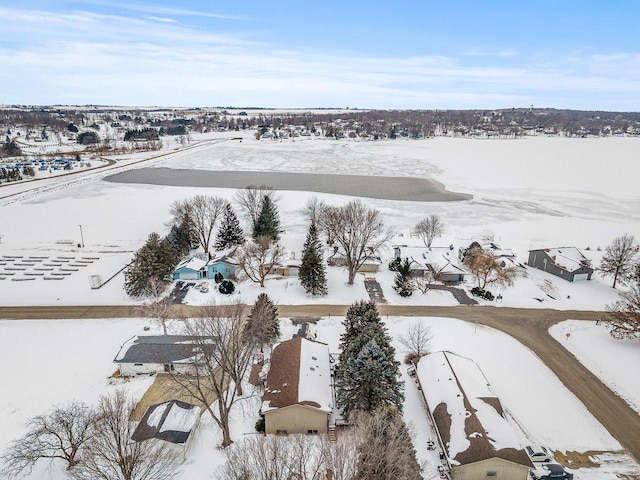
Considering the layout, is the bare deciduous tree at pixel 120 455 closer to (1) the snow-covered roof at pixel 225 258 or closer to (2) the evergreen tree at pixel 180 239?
(1) the snow-covered roof at pixel 225 258

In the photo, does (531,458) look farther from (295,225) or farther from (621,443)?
(295,225)

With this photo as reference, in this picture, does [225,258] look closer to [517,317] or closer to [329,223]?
[329,223]

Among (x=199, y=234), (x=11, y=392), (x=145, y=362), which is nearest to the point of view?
(x=11, y=392)

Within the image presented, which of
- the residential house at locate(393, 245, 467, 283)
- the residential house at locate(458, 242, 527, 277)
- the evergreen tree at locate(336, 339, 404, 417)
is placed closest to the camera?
the evergreen tree at locate(336, 339, 404, 417)

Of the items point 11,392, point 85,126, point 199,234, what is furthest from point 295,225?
point 85,126

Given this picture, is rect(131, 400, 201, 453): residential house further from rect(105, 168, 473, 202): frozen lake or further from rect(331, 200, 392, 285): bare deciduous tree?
rect(105, 168, 473, 202): frozen lake

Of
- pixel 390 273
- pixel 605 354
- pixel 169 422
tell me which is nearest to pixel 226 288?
pixel 390 273

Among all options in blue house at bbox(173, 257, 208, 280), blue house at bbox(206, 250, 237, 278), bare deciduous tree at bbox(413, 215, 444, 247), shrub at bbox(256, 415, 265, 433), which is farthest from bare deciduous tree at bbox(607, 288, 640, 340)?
blue house at bbox(173, 257, 208, 280)
